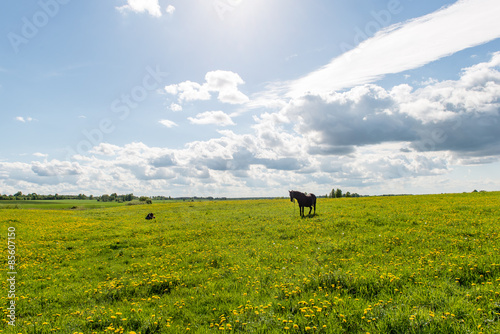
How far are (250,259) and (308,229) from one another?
7.70 meters

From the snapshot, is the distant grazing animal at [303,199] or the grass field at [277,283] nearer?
the grass field at [277,283]

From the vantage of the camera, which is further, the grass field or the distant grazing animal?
the distant grazing animal

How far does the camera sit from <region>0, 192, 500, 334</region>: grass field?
20.9 feet

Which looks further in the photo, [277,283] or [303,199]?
[303,199]

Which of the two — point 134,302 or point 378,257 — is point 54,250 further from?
point 378,257

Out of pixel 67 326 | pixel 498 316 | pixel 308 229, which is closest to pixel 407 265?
pixel 498 316

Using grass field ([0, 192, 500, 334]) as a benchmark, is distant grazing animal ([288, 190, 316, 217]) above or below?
above

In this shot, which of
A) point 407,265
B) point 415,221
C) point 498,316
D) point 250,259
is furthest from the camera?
point 415,221

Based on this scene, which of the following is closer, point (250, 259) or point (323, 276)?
point (323, 276)

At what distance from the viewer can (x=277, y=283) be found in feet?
31.0

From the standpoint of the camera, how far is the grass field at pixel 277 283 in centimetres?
636

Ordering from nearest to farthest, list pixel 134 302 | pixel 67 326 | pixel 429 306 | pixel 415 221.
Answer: pixel 429 306 < pixel 67 326 < pixel 134 302 < pixel 415 221

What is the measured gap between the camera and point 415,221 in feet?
62.4

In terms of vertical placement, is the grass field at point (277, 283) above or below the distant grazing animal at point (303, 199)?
below
